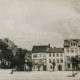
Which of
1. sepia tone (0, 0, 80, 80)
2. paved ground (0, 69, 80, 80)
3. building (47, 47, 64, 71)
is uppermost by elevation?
sepia tone (0, 0, 80, 80)

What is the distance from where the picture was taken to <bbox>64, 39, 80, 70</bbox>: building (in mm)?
3297

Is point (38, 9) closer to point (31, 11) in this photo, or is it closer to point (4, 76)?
point (31, 11)

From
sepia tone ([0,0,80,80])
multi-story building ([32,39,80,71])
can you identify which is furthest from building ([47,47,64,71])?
sepia tone ([0,0,80,80])

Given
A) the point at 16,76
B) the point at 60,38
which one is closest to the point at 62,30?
the point at 60,38

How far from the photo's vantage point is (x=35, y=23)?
10.6 feet

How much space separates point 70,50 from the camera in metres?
3.62

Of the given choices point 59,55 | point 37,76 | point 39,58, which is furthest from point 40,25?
point 59,55

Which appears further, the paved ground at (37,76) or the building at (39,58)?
the building at (39,58)

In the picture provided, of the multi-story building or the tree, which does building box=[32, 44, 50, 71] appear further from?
the tree

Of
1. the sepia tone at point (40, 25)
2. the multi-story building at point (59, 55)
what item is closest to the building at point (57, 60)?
the multi-story building at point (59, 55)

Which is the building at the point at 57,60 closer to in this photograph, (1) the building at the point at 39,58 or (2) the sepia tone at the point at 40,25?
(1) the building at the point at 39,58

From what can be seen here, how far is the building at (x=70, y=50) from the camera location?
330 centimetres

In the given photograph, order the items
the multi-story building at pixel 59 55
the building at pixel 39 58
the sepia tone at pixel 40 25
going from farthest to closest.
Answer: the building at pixel 39 58 → the multi-story building at pixel 59 55 → the sepia tone at pixel 40 25

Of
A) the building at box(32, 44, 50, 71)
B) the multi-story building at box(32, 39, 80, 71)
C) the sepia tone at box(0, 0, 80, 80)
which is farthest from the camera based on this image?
the building at box(32, 44, 50, 71)
